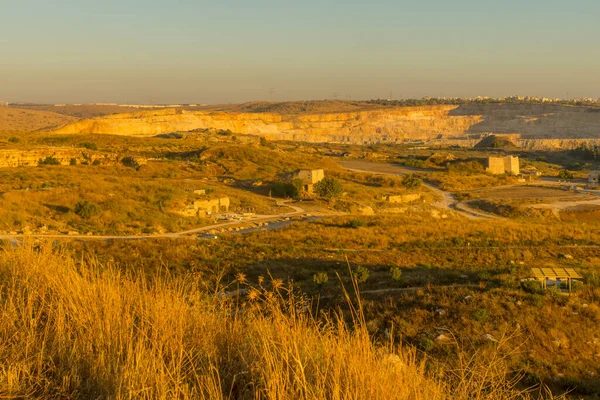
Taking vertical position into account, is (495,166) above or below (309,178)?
below

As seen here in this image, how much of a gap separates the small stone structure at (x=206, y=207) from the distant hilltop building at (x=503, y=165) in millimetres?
34209

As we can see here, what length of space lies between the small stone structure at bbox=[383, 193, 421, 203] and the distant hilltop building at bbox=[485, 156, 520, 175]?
19.3 metres

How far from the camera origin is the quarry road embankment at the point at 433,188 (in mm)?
35562

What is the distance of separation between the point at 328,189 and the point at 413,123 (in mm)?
91607

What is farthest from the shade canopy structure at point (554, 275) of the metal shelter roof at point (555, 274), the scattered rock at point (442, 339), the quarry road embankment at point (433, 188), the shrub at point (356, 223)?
the quarry road embankment at point (433, 188)

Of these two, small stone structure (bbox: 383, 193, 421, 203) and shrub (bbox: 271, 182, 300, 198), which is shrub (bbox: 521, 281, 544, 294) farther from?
small stone structure (bbox: 383, 193, 421, 203)

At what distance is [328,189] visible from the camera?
35.0 metres

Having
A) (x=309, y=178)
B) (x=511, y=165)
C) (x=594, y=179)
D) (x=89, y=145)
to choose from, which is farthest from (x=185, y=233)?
(x=511, y=165)

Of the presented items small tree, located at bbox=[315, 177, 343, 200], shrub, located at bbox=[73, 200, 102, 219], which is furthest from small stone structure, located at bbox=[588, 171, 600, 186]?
shrub, located at bbox=[73, 200, 102, 219]

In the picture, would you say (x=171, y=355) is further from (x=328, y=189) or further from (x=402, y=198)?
(x=402, y=198)

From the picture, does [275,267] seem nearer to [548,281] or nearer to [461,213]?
[548,281]

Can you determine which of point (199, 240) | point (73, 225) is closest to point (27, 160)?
point (73, 225)

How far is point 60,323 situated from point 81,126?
2932 inches

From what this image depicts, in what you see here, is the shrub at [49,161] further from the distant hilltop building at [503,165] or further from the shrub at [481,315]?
the distant hilltop building at [503,165]
